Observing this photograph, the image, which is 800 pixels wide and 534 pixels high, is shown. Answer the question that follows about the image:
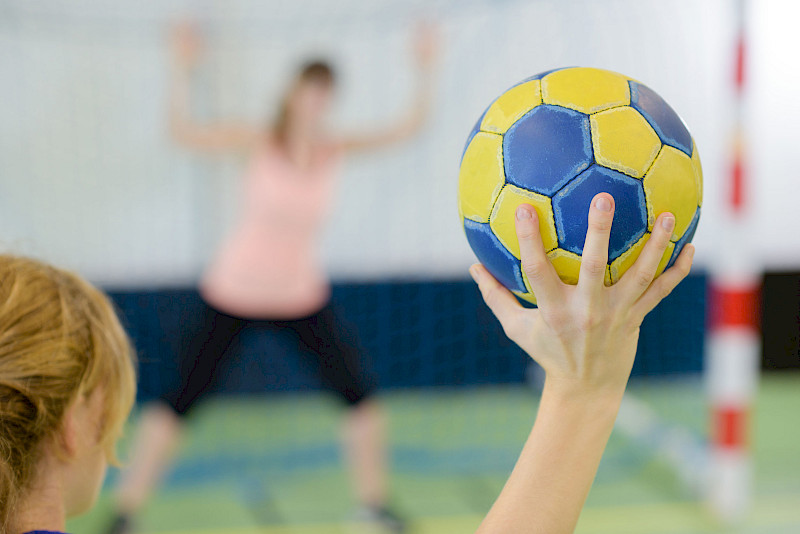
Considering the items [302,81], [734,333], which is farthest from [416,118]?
[734,333]

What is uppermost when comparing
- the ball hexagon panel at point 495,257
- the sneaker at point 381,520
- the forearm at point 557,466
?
the ball hexagon panel at point 495,257

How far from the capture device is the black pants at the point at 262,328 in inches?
98.0

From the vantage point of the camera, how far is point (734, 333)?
2645 millimetres

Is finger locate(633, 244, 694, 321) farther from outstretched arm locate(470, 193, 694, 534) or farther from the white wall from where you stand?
the white wall

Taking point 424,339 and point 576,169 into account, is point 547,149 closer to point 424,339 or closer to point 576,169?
point 576,169

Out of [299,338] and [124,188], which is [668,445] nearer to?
[299,338]

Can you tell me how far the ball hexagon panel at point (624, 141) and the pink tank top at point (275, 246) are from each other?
1.86m

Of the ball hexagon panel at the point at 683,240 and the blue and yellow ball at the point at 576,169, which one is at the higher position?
the blue and yellow ball at the point at 576,169

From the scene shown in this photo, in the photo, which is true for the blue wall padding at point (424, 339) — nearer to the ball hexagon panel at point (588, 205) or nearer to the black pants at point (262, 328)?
the black pants at point (262, 328)

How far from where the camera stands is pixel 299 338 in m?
2.57

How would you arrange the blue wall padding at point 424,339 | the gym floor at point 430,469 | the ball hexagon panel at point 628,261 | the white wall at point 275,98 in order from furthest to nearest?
the blue wall padding at point 424,339, the white wall at point 275,98, the gym floor at point 430,469, the ball hexagon panel at point 628,261

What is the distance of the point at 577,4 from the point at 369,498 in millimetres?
2508

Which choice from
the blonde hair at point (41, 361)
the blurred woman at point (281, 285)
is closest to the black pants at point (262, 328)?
the blurred woman at point (281, 285)

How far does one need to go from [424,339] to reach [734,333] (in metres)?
1.88
